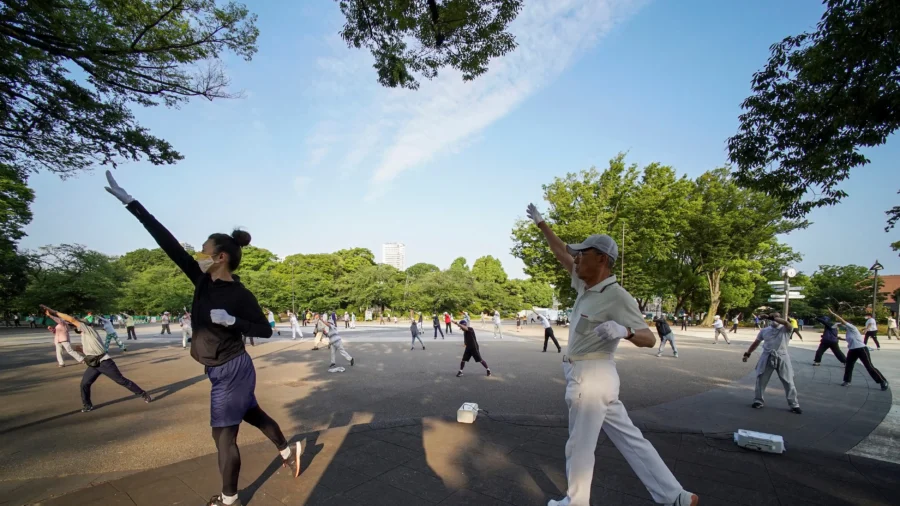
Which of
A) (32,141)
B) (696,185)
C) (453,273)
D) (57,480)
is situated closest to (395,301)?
(453,273)

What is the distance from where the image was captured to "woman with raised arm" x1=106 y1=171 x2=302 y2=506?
2686 mm

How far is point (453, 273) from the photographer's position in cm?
4688

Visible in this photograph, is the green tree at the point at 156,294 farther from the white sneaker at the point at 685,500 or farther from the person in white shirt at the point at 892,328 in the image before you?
the person in white shirt at the point at 892,328

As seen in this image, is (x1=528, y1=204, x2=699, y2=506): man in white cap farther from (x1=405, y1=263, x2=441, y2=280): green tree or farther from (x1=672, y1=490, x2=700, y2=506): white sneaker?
(x1=405, y1=263, x2=441, y2=280): green tree

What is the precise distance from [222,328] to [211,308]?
0.53 ft

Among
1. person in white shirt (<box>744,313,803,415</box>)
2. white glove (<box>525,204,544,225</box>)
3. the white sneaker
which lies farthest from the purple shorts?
person in white shirt (<box>744,313,803,415</box>)

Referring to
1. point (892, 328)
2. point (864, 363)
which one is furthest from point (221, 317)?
point (892, 328)

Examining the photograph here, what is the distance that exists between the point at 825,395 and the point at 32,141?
16.3 metres

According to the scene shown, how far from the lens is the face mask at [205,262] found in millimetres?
2809

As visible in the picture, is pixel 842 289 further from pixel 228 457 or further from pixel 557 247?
pixel 228 457

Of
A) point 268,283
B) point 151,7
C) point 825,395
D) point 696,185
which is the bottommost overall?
point 825,395

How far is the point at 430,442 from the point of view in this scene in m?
4.15

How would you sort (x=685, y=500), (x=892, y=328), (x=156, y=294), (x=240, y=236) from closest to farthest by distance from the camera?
(x=685, y=500), (x=240, y=236), (x=892, y=328), (x=156, y=294)

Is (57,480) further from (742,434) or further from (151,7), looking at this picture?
(151,7)
